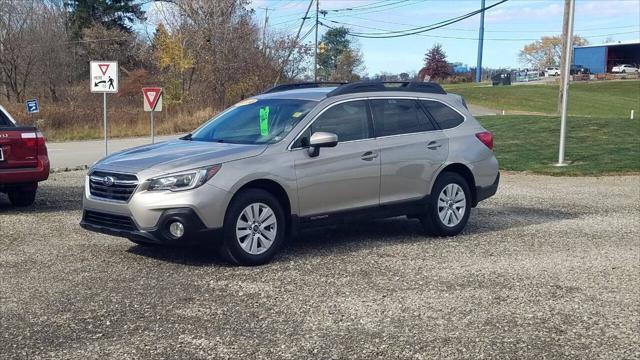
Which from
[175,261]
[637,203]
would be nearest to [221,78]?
[637,203]

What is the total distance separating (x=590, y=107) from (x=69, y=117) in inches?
1392

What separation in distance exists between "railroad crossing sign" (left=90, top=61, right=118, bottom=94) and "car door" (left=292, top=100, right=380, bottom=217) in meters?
10.5

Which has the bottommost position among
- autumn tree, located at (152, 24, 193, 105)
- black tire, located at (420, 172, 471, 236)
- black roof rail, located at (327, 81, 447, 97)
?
black tire, located at (420, 172, 471, 236)

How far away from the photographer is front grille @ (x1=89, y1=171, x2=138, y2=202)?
6582 millimetres

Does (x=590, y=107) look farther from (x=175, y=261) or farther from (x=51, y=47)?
(x=175, y=261)

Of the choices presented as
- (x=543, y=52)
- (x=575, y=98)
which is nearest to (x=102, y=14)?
(x=575, y=98)

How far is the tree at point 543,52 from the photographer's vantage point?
127 meters

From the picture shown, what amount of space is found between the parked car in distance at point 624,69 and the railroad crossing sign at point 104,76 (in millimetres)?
80675

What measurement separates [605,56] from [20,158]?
3530 inches

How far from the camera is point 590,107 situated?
5078 cm

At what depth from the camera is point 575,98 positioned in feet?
186

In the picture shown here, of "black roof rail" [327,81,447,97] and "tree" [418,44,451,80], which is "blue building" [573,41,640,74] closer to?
"tree" [418,44,451,80]

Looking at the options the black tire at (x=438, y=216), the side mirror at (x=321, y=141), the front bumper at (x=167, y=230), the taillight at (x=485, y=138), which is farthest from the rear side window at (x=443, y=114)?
the front bumper at (x=167, y=230)

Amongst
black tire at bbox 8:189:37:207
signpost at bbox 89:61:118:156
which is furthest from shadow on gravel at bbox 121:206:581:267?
signpost at bbox 89:61:118:156
